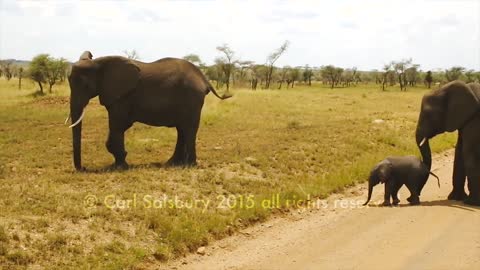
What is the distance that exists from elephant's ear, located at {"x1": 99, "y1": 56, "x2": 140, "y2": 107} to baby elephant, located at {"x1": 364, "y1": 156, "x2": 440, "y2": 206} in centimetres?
637

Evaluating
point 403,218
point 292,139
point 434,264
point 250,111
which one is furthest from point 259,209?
point 250,111

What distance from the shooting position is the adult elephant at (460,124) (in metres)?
11.3

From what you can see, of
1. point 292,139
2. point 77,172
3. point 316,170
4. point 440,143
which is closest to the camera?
point 77,172

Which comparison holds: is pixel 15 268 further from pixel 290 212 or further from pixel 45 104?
pixel 45 104

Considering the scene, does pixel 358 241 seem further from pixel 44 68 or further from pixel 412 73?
pixel 412 73

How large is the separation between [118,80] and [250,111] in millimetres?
17731

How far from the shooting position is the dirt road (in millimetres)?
8039

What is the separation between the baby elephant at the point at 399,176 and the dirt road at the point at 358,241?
311 millimetres

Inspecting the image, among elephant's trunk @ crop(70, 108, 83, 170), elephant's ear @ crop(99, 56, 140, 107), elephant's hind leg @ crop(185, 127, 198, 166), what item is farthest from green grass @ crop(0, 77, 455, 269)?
elephant's ear @ crop(99, 56, 140, 107)

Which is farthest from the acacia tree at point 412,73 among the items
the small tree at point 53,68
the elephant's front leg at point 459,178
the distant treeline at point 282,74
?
the elephant's front leg at point 459,178

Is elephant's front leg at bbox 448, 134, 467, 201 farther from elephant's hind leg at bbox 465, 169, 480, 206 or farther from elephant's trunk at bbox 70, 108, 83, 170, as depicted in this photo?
elephant's trunk at bbox 70, 108, 83, 170

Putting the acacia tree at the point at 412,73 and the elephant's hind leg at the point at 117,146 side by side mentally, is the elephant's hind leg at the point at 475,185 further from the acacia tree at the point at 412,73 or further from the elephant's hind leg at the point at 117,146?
the acacia tree at the point at 412,73

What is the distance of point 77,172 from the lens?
12.3 metres

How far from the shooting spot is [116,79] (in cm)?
1299
